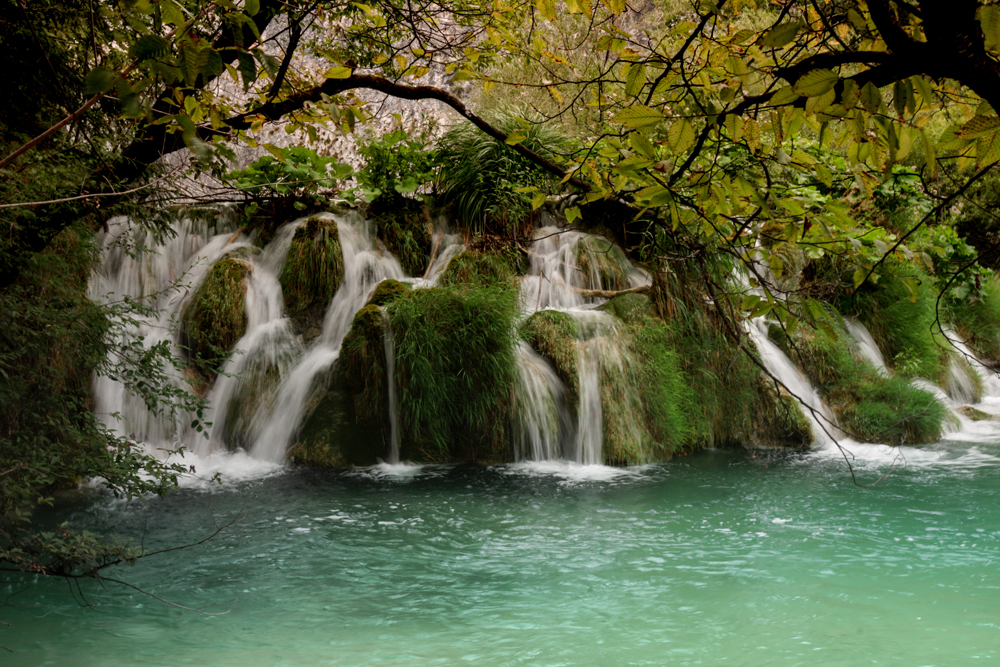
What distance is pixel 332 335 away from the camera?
7656 millimetres

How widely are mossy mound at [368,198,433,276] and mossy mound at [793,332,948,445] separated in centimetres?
404

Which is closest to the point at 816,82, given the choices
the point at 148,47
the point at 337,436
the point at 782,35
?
the point at 782,35

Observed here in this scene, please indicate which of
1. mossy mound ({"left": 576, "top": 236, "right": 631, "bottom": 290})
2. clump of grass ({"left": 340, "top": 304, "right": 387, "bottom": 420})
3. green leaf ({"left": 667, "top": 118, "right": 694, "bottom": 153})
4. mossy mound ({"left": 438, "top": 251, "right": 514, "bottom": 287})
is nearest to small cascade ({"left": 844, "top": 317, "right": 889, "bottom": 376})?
mossy mound ({"left": 576, "top": 236, "right": 631, "bottom": 290})

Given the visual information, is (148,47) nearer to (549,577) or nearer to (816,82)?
(816,82)

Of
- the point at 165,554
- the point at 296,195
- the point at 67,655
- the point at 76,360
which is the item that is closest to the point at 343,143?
the point at 296,195

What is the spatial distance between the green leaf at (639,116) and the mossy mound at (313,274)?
21.8ft

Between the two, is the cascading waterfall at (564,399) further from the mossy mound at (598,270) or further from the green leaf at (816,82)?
the green leaf at (816,82)

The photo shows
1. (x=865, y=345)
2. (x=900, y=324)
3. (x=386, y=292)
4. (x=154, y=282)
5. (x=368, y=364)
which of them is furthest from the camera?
(x=900, y=324)

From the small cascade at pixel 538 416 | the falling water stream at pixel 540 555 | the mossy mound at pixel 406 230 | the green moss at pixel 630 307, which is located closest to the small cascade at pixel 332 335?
the falling water stream at pixel 540 555

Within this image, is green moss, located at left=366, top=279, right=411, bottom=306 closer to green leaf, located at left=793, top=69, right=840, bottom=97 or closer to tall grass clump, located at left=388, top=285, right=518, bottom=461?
tall grass clump, located at left=388, top=285, right=518, bottom=461

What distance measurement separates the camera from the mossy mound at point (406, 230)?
329 inches

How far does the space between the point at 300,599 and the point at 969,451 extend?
594 centimetres

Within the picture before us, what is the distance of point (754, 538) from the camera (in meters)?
4.60

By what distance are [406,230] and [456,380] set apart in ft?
8.09
